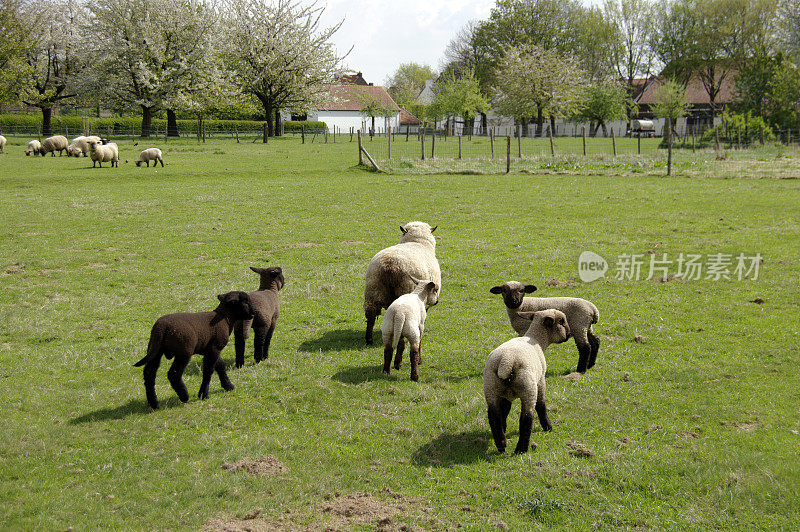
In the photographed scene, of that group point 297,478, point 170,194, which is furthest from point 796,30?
point 297,478

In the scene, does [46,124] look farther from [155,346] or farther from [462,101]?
[155,346]

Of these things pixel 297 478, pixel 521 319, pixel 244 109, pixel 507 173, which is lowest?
pixel 297 478

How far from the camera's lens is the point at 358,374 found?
9.82m

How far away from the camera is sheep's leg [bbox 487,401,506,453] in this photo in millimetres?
7184

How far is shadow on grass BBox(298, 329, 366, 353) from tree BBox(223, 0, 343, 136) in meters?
63.7

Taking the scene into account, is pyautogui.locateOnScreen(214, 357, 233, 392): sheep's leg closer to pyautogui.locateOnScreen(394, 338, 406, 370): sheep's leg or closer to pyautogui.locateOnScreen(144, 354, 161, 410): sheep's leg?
pyautogui.locateOnScreen(144, 354, 161, 410): sheep's leg

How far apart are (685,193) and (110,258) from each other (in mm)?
23070

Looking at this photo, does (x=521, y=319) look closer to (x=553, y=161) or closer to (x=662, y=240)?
(x=662, y=240)

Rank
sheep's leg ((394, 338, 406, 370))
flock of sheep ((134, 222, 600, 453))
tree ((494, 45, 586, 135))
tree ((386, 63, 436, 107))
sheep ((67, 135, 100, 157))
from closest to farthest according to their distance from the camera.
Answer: flock of sheep ((134, 222, 600, 453)) < sheep's leg ((394, 338, 406, 370)) < sheep ((67, 135, 100, 157)) < tree ((494, 45, 586, 135)) < tree ((386, 63, 436, 107))

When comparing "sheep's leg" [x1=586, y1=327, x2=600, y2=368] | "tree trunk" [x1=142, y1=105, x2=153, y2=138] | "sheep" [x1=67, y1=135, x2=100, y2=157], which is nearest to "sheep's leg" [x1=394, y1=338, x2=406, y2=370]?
"sheep's leg" [x1=586, y1=327, x2=600, y2=368]

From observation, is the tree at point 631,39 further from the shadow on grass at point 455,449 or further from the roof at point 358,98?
the shadow on grass at point 455,449

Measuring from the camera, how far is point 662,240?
19141mm

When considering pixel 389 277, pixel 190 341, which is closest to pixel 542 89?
pixel 389 277

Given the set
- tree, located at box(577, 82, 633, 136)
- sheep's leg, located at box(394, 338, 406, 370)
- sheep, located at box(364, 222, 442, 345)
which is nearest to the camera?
sheep's leg, located at box(394, 338, 406, 370)
